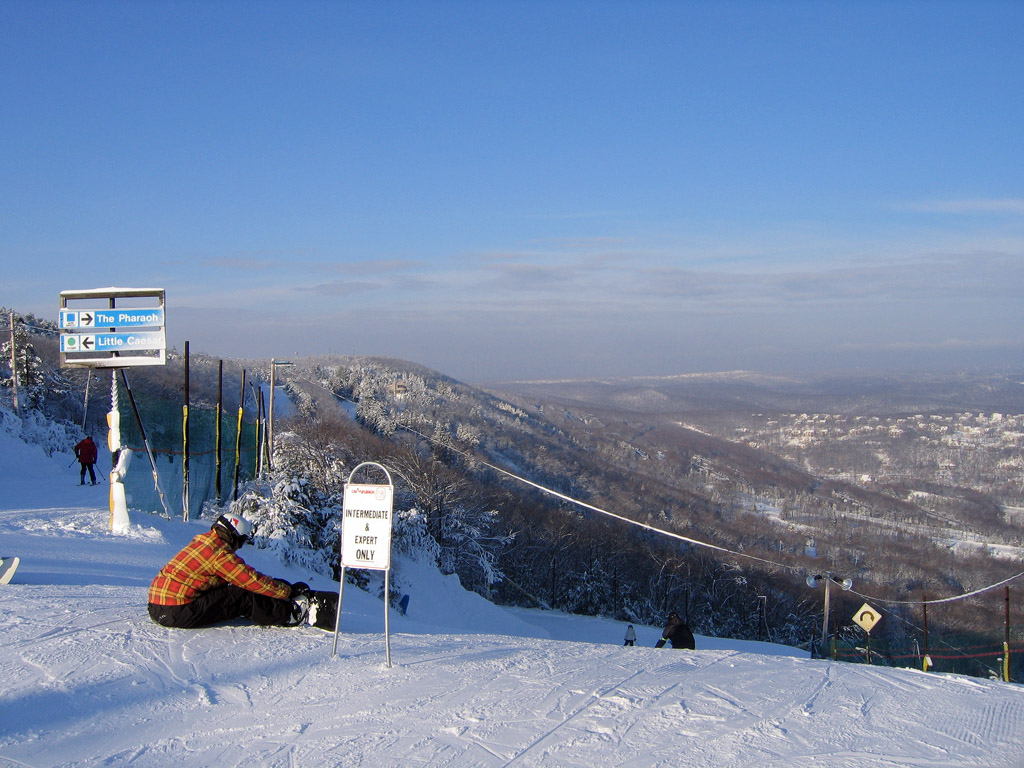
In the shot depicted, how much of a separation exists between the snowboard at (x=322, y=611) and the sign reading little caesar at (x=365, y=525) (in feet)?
3.10

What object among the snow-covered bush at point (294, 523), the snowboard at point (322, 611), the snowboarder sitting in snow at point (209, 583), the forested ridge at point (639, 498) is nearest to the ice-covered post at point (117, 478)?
the snow-covered bush at point (294, 523)

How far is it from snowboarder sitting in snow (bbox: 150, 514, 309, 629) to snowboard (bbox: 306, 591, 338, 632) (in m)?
0.40

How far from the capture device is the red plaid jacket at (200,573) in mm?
7008

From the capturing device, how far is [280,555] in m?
18.4

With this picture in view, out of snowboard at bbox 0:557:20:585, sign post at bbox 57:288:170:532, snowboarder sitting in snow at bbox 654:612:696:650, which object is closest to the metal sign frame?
sign post at bbox 57:288:170:532

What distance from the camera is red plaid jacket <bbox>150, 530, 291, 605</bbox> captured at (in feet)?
23.0

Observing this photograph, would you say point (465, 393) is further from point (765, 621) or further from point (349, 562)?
point (349, 562)

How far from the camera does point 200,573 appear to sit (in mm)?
7043

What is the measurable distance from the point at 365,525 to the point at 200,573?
153 centimetres

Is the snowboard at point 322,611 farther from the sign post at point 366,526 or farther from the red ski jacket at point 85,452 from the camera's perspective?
the red ski jacket at point 85,452

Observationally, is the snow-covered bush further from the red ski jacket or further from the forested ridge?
the red ski jacket

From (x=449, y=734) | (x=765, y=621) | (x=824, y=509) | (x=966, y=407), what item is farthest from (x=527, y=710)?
(x=966, y=407)

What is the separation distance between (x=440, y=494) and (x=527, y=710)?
32420 mm

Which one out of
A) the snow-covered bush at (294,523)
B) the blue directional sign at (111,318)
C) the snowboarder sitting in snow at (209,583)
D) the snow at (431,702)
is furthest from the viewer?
the snow-covered bush at (294,523)
